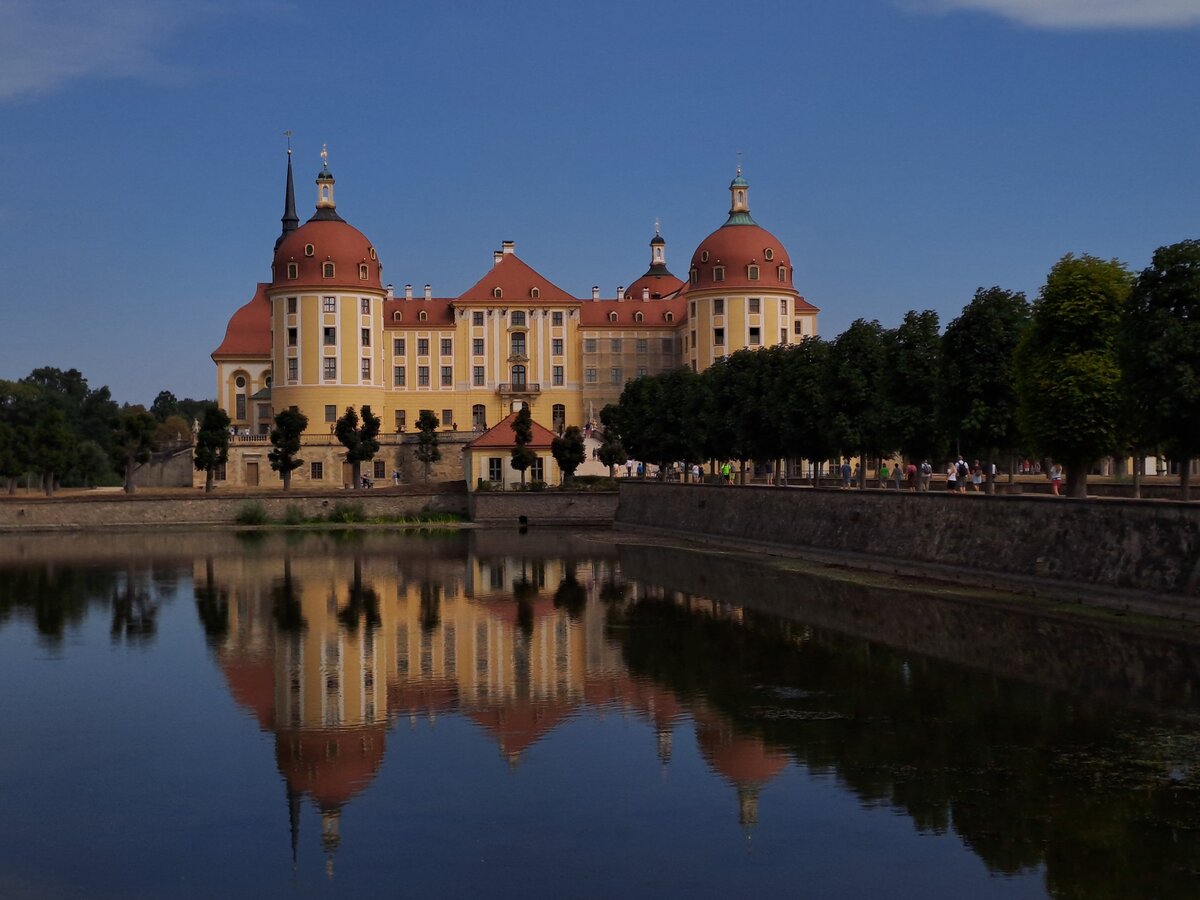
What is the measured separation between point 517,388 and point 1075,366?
59.3 meters

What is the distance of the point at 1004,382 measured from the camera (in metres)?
35.8

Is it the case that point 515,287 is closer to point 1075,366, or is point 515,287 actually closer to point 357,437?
point 357,437

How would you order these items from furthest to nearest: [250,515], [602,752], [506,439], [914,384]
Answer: [506,439]
[250,515]
[914,384]
[602,752]

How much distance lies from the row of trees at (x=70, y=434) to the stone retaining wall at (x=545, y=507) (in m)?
17.1

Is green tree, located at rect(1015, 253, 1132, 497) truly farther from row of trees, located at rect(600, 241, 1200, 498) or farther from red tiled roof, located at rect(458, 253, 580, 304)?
red tiled roof, located at rect(458, 253, 580, 304)

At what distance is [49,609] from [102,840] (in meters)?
20.5

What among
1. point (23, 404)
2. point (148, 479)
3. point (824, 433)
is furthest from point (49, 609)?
point (23, 404)

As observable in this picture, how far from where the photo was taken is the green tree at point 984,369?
3588 centimetres

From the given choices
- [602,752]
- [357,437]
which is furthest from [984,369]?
[357,437]

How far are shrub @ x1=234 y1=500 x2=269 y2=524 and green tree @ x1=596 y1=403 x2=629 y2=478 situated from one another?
673 inches

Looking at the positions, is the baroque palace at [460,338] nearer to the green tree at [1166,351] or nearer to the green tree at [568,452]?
the green tree at [568,452]

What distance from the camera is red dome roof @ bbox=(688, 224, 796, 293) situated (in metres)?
→ 86.2

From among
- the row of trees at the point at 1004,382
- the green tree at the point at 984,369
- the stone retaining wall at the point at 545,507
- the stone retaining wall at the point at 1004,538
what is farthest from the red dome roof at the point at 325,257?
the green tree at the point at 984,369

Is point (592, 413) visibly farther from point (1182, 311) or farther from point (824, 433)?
point (1182, 311)
